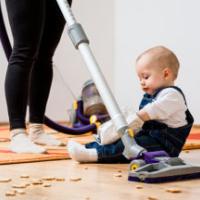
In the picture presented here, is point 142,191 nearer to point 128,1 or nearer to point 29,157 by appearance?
point 29,157

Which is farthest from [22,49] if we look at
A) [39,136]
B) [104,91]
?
[104,91]

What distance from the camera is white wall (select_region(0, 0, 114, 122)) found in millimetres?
4855

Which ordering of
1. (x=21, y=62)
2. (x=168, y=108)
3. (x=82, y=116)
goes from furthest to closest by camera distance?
1. (x=82, y=116)
2. (x=21, y=62)
3. (x=168, y=108)

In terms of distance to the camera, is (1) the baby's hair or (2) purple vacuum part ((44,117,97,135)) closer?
(1) the baby's hair

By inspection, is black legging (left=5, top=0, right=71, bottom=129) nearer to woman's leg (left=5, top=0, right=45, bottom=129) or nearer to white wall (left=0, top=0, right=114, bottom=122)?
woman's leg (left=5, top=0, right=45, bottom=129)

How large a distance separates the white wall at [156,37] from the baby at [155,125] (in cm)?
225

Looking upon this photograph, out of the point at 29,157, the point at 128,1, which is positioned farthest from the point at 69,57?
the point at 29,157

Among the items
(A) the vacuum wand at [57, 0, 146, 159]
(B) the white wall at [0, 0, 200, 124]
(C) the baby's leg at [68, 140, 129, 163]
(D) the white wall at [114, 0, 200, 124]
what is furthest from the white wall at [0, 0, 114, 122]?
(A) the vacuum wand at [57, 0, 146, 159]

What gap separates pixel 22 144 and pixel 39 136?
0.31 metres

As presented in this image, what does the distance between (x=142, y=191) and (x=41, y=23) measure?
1.07 m

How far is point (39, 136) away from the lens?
2514 mm

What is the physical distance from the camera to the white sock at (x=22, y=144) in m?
2.18

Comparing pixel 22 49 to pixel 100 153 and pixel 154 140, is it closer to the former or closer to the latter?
pixel 100 153

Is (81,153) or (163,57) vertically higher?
(163,57)
